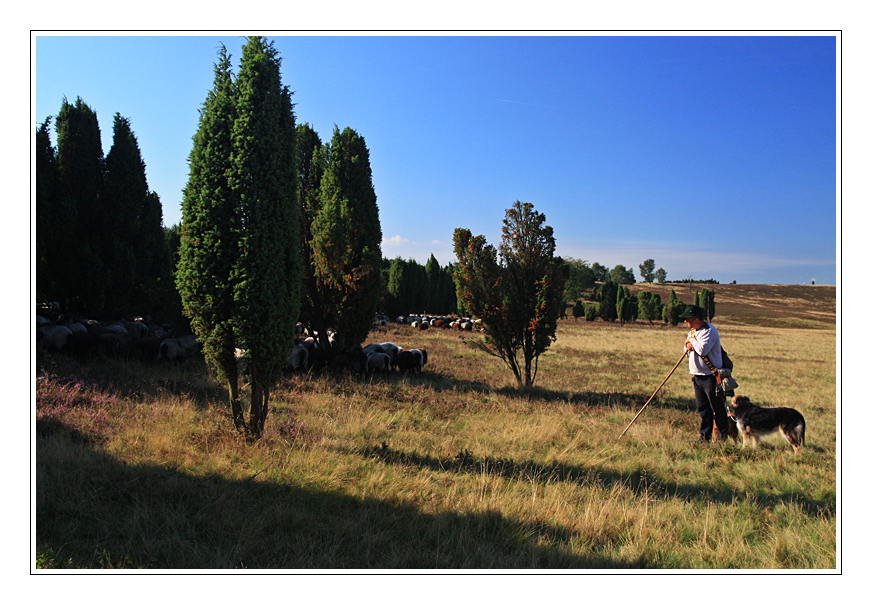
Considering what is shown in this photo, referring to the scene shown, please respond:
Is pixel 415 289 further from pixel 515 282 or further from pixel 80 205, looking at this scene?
pixel 515 282

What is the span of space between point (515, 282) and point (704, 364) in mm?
5618

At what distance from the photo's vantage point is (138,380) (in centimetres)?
891

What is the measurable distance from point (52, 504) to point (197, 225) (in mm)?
3436

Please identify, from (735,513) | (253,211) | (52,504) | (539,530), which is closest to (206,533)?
(52,504)

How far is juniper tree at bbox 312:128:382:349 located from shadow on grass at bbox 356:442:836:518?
7.32m

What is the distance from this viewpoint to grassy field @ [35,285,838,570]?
3619 millimetres

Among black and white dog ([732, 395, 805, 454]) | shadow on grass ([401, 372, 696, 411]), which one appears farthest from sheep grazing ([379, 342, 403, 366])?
black and white dog ([732, 395, 805, 454])

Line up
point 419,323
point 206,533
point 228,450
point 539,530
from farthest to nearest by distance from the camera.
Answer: point 419,323 → point 228,450 → point 539,530 → point 206,533

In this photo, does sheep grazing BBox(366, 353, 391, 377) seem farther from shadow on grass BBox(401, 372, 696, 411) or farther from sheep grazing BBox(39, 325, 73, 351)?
sheep grazing BBox(39, 325, 73, 351)

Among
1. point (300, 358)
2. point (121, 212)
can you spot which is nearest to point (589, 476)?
point (300, 358)

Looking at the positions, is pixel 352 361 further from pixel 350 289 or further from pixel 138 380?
pixel 138 380

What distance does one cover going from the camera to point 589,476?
5523 mm

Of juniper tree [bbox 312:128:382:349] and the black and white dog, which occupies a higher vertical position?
juniper tree [bbox 312:128:382:349]

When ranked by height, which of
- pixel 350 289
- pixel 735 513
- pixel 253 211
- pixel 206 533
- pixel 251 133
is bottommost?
pixel 735 513
